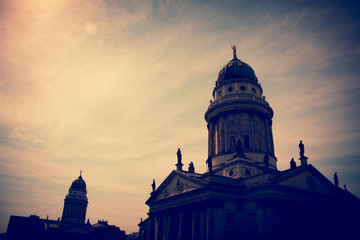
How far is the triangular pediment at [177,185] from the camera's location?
1547 inches

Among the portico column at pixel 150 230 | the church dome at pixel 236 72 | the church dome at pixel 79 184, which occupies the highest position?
the church dome at pixel 236 72

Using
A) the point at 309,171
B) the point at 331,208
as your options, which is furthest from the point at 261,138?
the point at 331,208

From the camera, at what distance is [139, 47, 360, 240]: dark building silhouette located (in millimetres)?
34906

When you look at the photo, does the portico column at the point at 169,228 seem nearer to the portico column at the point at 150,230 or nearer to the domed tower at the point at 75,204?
the portico column at the point at 150,230

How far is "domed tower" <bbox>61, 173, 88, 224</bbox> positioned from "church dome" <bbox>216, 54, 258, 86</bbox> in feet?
258

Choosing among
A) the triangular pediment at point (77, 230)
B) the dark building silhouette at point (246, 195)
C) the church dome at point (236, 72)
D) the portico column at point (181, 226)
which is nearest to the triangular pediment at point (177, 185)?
the dark building silhouette at point (246, 195)

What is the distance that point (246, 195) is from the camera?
122 feet

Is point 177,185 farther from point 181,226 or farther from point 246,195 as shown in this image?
point 246,195

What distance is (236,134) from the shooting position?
47531 millimetres

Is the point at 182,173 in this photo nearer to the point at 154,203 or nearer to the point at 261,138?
the point at 154,203

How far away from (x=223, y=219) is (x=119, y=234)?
7234 centimetres

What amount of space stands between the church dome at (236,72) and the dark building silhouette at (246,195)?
2840mm

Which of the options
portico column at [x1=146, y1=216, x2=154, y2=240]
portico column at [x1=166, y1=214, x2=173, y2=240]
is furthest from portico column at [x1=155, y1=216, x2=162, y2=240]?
portico column at [x1=146, y1=216, x2=154, y2=240]

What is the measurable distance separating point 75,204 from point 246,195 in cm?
8677
